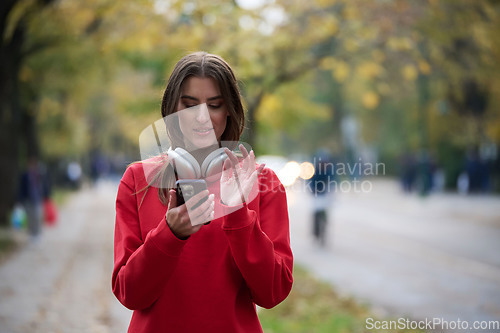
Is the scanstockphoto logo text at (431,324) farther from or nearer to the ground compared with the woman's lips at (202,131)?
nearer to the ground

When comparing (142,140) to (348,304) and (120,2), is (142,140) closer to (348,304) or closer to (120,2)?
(348,304)

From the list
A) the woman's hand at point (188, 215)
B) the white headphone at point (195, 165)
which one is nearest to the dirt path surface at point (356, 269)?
the woman's hand at point (188, 215)

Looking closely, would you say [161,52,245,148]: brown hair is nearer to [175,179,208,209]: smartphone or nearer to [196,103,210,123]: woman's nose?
[196,103,210,123]: woman's nose

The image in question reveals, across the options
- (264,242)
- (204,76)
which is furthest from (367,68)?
(264,242)

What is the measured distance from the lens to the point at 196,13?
314 inches

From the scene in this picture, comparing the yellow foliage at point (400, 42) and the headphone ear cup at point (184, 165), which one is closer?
the headphone ear cup at point (184, 165)

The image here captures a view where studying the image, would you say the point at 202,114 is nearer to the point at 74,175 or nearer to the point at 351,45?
the point at 351,45

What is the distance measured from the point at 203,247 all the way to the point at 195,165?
396 mm

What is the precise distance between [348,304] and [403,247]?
5172mm

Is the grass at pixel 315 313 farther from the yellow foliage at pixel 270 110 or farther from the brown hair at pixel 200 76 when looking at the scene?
the brown hair at pixel 200 76

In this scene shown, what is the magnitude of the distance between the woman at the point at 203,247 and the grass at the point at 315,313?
432cm

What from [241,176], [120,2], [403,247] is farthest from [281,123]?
[241,176]

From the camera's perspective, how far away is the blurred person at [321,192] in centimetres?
1220

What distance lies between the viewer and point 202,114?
170cm
